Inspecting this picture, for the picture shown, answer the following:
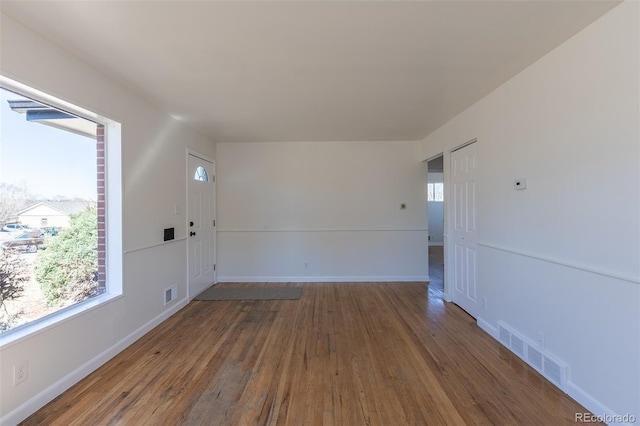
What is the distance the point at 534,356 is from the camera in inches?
89.3

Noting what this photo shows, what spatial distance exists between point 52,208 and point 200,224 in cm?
225

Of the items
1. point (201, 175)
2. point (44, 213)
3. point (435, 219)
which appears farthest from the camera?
point (435, 219)

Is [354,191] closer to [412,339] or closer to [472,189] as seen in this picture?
[472,189]

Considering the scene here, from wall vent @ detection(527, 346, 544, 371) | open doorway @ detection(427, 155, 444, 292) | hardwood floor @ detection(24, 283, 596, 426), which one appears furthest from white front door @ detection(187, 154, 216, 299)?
open doorway @ detection(427, 155, 444, 292)

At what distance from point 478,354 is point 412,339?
1.90 ft

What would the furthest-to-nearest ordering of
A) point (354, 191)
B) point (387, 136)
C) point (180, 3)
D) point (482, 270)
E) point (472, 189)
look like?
point (354, 191) → point (387, 136) → point (472, 189) → point (482, 270) → point (180, 3)

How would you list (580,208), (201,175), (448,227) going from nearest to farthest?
(580,208)
(448,227)
(201,175)

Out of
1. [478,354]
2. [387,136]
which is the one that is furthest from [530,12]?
[387,136]

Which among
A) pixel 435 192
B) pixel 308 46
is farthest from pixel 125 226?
pixel 435 192

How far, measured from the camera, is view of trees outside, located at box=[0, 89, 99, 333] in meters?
1.79

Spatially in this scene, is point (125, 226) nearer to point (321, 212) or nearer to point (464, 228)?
point (321, 212)

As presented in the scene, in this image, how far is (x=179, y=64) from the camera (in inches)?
87.4

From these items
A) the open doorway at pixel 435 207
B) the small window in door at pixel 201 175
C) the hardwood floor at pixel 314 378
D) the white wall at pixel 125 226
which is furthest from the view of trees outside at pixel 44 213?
the open doorway at pixel 435 207

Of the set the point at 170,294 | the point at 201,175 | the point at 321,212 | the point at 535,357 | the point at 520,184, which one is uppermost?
the point at 201,175
